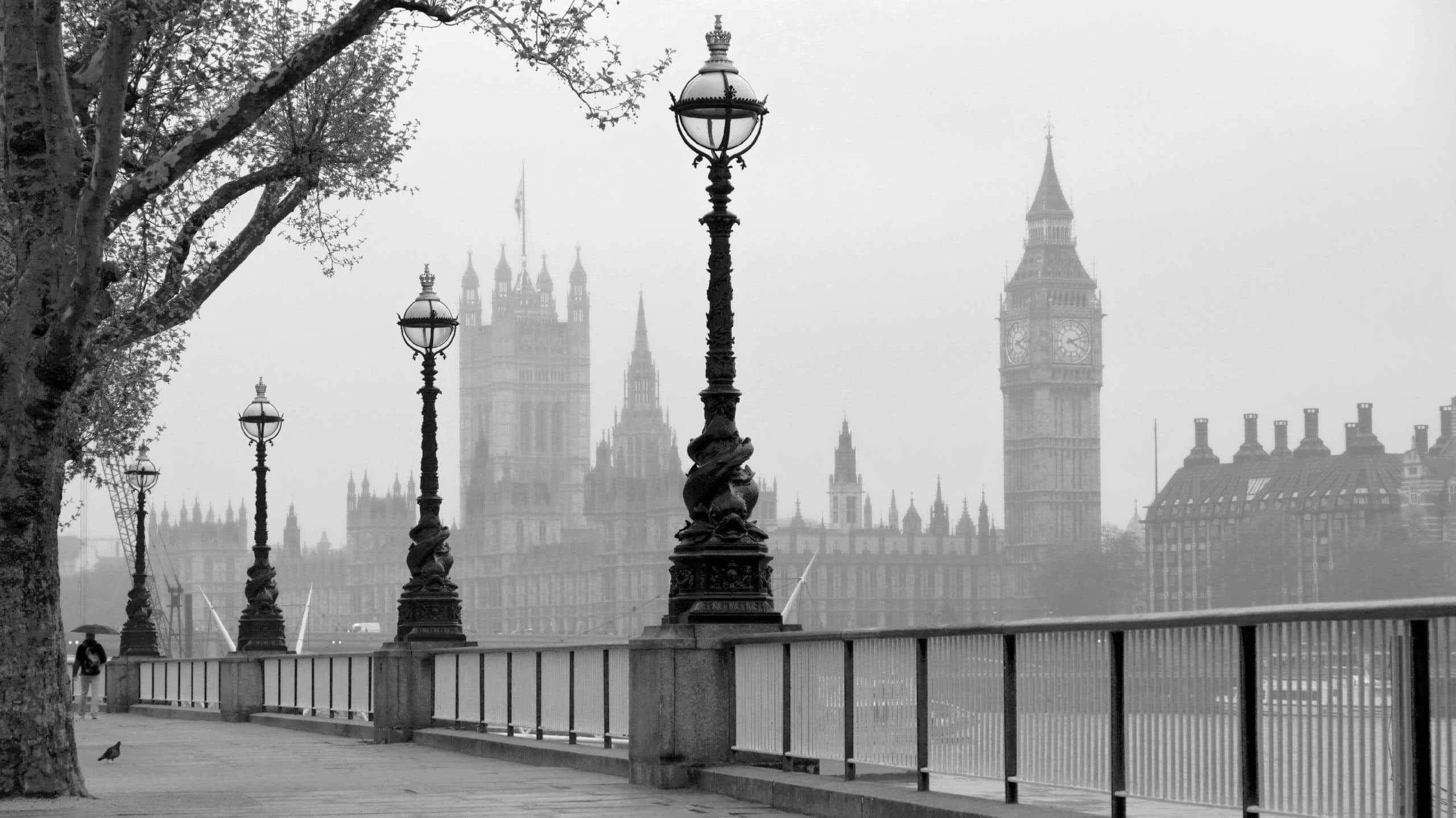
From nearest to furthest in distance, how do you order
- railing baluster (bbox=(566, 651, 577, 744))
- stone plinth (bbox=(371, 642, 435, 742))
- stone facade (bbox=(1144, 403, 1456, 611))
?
railing baluster (bbox=(566, 651, 577, 744)) → stone plinth (bbox=(371, 642, 435, 742)) → stone facade (bbox=(1144, 403, 1456, 611))

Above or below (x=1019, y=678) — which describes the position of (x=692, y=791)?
below

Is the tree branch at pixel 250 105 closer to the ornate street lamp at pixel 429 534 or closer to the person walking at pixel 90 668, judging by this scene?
the ornate street lamp at pixel 429 534

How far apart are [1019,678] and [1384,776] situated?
98.6 inches

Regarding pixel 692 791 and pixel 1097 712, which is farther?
pixel 692 791

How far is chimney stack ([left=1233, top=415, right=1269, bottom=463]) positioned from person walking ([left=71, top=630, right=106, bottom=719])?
159154mm

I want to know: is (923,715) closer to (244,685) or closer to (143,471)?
(244,685)

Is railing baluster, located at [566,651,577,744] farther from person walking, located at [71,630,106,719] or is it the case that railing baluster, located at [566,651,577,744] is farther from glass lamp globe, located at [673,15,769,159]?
person walking, located at [71,630,106,719]

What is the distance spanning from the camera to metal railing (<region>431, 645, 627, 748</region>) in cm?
1444

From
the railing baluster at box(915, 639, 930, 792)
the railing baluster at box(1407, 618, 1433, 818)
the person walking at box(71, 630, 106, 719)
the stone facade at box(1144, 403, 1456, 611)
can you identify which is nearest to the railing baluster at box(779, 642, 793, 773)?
the railing baluster at box(915, 639, 930, 792)

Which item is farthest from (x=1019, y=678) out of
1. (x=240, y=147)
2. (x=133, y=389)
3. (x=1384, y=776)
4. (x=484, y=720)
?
(x=133, y=389)

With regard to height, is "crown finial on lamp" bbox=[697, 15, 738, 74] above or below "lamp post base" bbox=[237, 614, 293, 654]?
above

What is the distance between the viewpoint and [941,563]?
593 feet

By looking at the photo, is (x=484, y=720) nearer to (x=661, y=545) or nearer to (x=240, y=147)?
(x=240, y=147)

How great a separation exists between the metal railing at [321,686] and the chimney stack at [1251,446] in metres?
161
